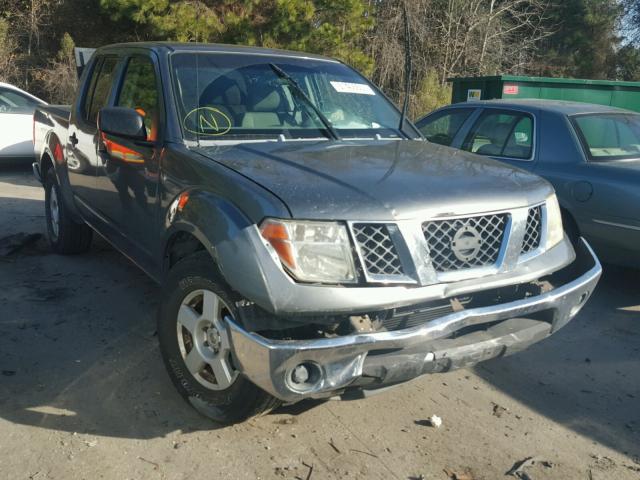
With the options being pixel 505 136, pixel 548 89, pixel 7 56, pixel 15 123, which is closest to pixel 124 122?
pixel 505 136

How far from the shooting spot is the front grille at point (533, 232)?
3.12 m

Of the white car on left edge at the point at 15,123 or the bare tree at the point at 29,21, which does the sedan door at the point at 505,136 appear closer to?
the white car on left edge at the point at 15,123

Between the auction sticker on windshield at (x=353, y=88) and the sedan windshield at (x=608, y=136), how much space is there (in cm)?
213

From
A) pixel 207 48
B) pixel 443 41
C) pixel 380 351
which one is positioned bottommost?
pixel 380 351

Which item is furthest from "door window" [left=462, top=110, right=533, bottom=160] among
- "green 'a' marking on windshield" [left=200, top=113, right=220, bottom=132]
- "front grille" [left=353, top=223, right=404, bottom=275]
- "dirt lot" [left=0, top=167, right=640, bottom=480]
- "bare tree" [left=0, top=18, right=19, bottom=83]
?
"bare tree" [left=0, top=18, right=19, bottom=83]

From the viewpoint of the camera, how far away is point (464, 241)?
2834 millimetres

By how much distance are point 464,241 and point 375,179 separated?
500mm

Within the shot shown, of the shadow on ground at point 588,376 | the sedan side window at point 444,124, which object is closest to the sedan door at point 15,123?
the sedan side window at point 444,124

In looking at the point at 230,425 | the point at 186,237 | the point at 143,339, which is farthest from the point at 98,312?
the point at 230,425

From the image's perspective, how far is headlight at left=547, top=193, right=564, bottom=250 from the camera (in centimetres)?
325

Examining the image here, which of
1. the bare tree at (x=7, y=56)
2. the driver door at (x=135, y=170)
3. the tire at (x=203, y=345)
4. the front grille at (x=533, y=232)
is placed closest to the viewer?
the tire at (x=203, y=345)

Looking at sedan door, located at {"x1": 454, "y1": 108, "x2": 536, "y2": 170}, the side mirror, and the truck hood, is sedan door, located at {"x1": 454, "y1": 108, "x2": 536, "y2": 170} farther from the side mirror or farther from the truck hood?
the side mirror

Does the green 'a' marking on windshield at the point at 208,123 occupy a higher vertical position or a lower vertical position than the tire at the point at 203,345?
higher

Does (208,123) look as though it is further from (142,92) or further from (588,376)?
(588,376)
